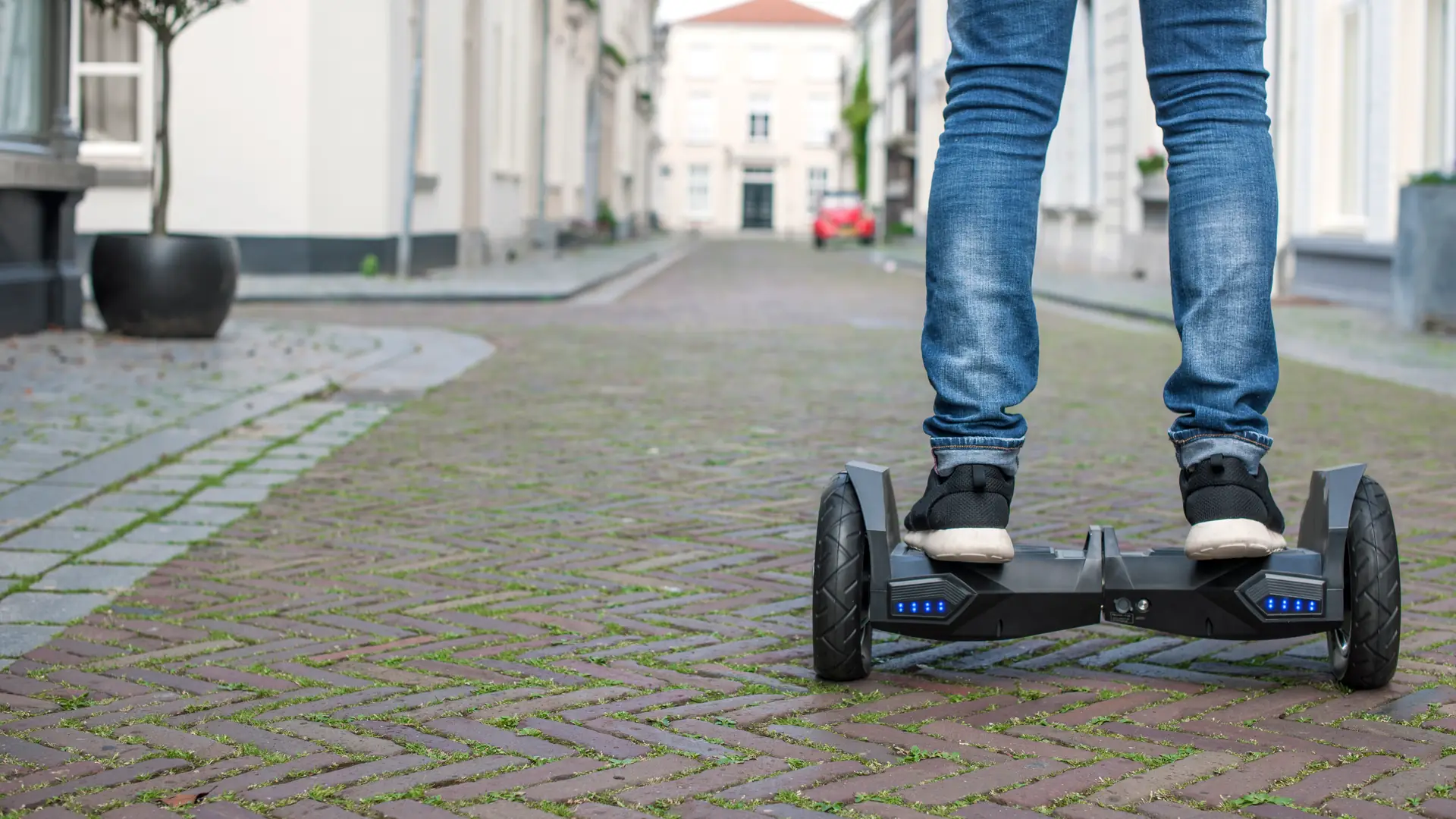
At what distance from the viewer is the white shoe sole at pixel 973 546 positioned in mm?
2602

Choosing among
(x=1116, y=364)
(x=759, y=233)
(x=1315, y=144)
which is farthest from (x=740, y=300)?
(x=759, y=233)

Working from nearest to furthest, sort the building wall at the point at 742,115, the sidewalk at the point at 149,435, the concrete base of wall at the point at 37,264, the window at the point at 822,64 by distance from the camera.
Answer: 1. the sidewalk at the point at 149,435
2. the concrete base of wall at the point at 37,264
3. the building wall at the point at 742,115
4. the window at the point at 822,64

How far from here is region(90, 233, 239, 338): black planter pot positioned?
31.8 ft

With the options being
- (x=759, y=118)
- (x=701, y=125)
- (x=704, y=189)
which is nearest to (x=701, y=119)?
(x=701, y=125)

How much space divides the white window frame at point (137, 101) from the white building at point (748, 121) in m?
69.2

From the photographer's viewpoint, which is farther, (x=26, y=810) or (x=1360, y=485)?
(x=1360, y=485)

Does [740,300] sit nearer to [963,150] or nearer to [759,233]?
[963,150]

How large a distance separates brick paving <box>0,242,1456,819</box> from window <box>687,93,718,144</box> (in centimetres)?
8224

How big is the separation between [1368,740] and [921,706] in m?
0.65

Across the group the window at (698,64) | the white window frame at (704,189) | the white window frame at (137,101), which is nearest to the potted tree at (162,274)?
the white window frame at (137,101)

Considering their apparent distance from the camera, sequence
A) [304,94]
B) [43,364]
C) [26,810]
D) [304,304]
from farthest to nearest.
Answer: [304,94] < [304,304] < [43,364] < [26,810]

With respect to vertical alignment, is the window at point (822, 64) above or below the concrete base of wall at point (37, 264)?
above

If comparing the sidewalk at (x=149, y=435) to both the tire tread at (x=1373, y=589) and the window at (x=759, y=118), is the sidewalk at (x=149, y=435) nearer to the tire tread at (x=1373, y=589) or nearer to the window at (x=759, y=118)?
the tire tread at (x=1373, y=589)

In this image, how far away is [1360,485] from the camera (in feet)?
9.04
